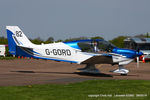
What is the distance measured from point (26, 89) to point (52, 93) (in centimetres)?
136

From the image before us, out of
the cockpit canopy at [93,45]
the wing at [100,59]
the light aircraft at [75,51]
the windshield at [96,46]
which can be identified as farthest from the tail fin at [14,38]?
the wing at [100,59]

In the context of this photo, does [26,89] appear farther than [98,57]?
No

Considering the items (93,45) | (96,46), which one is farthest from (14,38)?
(96,46)

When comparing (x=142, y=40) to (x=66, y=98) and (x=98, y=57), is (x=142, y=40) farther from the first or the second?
(x=66, y=98)

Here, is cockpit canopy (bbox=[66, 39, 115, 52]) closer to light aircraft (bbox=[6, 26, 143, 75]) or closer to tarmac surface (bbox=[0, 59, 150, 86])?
light aircraft (bbox=[6, 26, 143, 75])

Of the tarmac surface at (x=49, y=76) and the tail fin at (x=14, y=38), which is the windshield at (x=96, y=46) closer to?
the tarmac surface at (x=49, y=76)

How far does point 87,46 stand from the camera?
57.0ft

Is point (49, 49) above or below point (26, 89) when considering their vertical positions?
above

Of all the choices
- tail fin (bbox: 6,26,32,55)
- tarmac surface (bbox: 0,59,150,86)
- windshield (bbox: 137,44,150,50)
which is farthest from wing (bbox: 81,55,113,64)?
windshield (bbox: 137,44,150,50)

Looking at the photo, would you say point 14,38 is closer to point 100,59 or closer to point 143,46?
point 100,59

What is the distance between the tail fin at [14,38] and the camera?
17766 millimetres

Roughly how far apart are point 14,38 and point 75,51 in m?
4.24

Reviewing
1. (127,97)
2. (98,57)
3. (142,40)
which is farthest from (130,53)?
(142,40)

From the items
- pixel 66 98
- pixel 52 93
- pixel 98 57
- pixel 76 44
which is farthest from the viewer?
pixel 76 44
